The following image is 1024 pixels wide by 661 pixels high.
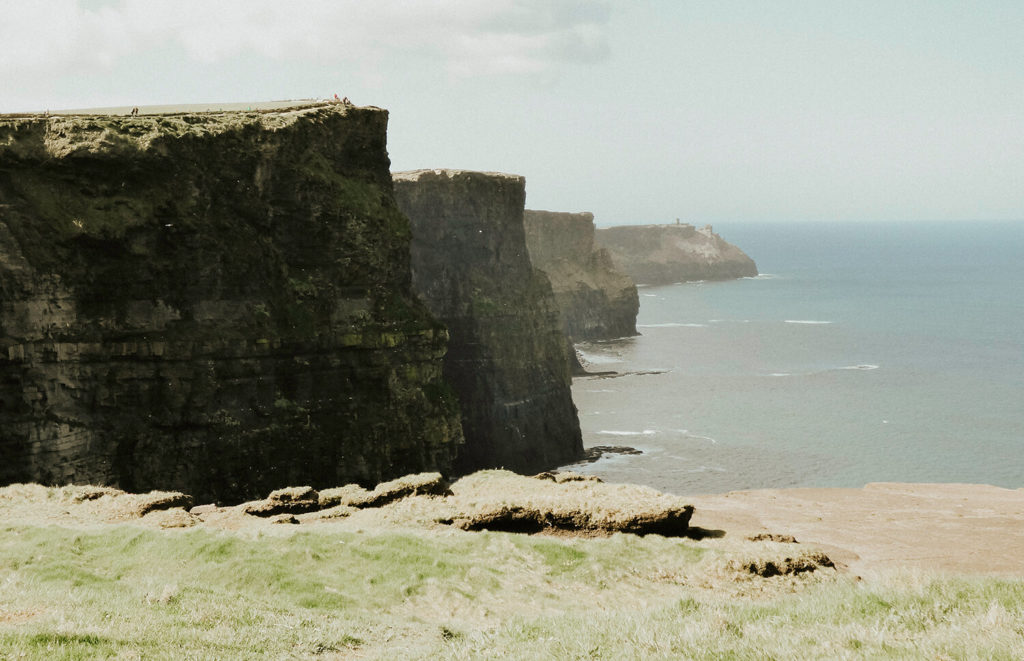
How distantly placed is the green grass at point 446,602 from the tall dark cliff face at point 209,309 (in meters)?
14.4

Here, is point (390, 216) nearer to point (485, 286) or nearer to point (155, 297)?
point (155, 297)

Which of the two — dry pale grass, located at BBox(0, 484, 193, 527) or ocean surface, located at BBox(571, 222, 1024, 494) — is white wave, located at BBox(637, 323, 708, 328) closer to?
ocean surface, located at BBox(571, 222, 1024, 494)

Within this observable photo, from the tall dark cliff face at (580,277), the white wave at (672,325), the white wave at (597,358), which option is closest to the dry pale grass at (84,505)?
the white wave at (597,358)

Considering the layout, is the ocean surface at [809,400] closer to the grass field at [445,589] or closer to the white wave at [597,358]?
the white wave at [597,358]

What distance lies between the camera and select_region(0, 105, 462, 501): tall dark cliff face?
35062mm

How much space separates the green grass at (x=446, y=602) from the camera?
37.8 ft

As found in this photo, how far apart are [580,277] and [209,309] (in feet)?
273

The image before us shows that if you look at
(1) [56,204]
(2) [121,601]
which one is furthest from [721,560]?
A: (1) [56,204]

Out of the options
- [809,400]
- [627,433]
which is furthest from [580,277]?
[627,433]

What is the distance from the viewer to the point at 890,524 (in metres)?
31.7

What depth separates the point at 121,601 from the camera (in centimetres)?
1551

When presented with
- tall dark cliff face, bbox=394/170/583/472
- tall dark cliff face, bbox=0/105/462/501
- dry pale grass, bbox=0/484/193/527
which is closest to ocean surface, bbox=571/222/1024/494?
tall dark cliff face, bbox=394/170/583/472

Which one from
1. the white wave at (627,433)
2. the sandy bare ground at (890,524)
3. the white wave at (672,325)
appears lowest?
the white wave at (627,433)

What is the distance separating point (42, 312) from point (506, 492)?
1830cm
